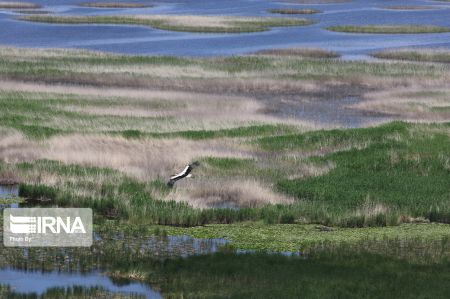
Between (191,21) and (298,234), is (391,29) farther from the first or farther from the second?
(298,234)

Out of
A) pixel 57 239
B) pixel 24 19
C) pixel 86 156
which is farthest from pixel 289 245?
pixel 24 19

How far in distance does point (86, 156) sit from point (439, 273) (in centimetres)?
1430

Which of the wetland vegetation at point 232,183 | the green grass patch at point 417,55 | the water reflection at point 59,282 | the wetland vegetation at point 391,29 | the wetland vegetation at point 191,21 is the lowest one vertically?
the wetland vegetation at point 191,21

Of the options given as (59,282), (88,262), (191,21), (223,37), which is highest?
(59,282)

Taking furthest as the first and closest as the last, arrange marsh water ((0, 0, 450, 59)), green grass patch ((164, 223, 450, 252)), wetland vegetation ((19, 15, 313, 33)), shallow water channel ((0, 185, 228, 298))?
wetland vegetation ((19, 15, 313, 33)) < marsh water ((0, 0, 450, 59)) < green grass patch ((164, 223, 450, 252)) < shallow water channel ((0, 185, 228, 298))

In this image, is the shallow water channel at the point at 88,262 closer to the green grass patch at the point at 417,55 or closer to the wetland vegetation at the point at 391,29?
the green grass patch at the point at 417,55

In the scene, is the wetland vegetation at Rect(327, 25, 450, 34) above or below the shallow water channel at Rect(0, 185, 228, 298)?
below

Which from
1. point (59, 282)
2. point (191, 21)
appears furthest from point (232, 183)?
point (191, 21)

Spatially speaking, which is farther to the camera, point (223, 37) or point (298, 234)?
point (223, 37)

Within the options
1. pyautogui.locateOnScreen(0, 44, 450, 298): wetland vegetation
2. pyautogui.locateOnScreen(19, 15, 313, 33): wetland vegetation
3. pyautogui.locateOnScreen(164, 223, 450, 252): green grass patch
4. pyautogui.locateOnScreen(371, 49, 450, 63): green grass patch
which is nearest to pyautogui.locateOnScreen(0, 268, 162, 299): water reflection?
pyautogui.locateOnScreen(0, 44, 450, 298): wetland vegetation

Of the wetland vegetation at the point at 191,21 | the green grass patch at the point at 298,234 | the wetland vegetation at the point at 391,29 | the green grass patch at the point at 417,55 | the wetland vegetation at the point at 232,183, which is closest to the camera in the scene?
the wetland vegetation at the point at 232,183

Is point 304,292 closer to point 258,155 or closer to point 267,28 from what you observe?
point 258,155

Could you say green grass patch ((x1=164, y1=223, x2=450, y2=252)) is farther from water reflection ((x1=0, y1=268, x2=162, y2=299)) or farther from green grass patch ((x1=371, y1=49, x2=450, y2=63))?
green grass patch ((x1=371, y1=49, x2=450, y2=63))

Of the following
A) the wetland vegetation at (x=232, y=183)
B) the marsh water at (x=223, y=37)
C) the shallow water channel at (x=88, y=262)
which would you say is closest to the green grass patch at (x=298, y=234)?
the wetland vegetation at (x=232, y=183)
